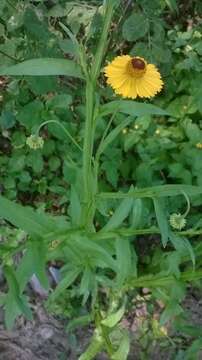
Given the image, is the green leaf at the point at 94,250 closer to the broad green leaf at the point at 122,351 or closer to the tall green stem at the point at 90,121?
the tall green stem at the point at 90,121

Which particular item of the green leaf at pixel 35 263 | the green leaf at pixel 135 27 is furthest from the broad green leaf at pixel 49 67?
the green leaf at pixel 135 27

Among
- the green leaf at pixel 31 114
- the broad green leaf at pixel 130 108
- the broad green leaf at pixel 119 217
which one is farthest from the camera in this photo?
the green leaf at pixel 31 114

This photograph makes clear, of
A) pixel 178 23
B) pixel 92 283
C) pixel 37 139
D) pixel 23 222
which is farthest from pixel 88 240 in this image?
pixel 178 23

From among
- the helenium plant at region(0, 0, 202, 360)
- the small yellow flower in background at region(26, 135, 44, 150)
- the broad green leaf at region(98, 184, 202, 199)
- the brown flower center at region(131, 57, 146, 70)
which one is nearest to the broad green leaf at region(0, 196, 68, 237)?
the helenium plant at region(0, 0, 202, 360)

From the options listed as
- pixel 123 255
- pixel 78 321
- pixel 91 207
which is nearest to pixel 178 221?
pixel 123 255

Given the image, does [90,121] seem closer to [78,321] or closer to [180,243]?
[180,243]

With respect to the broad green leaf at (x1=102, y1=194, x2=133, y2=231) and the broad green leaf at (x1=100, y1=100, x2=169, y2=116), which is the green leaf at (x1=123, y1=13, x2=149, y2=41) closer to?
the broad green leaf at (x1=102, y1=194, x2=133, y2=231)

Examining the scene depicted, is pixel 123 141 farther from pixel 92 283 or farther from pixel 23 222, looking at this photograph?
pixel 23 222
